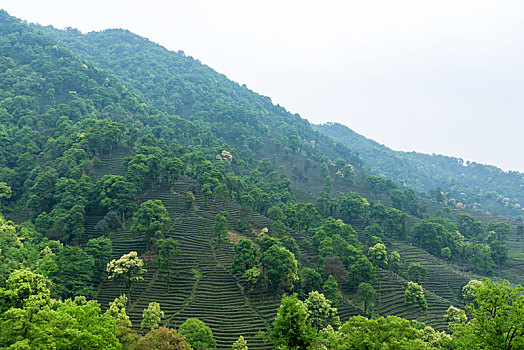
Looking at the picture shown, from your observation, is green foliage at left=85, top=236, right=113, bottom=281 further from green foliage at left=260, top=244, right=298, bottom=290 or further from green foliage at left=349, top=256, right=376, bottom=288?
green foliage at left=349, top=256, right=376, bottom=288

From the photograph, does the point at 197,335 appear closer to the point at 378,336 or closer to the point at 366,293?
the point at 378,336

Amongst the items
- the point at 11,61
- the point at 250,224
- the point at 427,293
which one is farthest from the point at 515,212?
the point at 11,61

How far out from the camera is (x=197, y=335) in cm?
2825

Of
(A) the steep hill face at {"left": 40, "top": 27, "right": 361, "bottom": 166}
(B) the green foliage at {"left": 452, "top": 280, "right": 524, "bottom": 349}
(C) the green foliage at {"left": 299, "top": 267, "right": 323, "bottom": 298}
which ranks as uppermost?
(A) the steep hill face at {"left": 40, "top": 27, "right": 361, "bottom": 166}

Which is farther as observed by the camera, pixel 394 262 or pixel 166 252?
pixel 394 262

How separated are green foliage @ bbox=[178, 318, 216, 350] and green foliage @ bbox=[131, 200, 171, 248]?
17.2m

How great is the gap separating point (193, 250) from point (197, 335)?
21.2 m

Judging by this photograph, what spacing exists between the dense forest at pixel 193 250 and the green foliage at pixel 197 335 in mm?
94

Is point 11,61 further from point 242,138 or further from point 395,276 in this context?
point 395,276

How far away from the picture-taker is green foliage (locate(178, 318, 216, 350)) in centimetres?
2800

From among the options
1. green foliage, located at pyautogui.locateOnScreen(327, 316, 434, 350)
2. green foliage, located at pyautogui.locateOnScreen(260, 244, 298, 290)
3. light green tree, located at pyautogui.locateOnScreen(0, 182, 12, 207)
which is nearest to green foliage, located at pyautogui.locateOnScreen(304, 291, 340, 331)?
green foliage, located at pyautogui.locateOnScreen(260, 244, 298, 290)

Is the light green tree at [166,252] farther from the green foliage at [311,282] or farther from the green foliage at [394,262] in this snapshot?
the green foliage at [394,262]

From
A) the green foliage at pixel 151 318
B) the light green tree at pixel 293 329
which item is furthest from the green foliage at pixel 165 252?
the light green tree at pixel 293 329

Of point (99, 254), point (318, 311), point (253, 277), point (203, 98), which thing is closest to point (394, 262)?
point (318, 311)
